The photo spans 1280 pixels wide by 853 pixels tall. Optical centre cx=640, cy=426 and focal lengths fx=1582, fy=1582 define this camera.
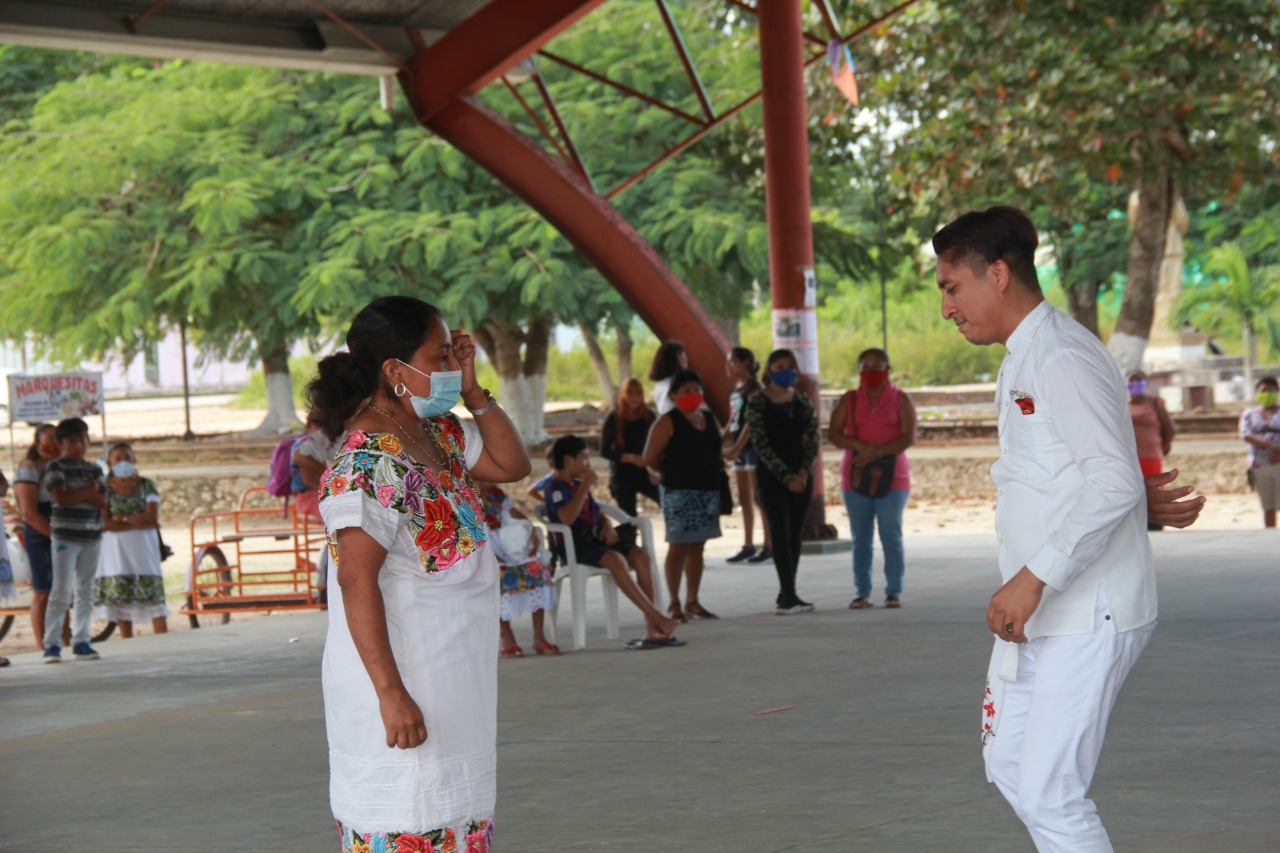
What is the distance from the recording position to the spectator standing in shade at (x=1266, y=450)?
13.7 metres

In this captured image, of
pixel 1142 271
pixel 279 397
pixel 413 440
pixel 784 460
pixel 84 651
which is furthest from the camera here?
pixel 279 397

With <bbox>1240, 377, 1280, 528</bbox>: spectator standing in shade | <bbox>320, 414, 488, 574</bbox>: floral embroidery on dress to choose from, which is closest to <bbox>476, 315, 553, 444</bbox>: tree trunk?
<bbox>1240, 377, 1280, 528</bbox>: spectator standing in shade

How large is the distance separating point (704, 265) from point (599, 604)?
454 inches

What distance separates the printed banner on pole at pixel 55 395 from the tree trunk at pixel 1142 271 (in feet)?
45.0

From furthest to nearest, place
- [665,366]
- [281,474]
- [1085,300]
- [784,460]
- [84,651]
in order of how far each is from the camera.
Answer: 1. [1085,300]
2. [281,474]
3. [665,366]
4. [84,651]
5. [784,460]

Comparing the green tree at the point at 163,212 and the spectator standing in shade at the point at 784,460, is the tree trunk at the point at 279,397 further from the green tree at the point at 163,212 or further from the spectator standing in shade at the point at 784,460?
the spectator standing in shade at the point at 784,460

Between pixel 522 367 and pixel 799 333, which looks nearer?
pixel 799 333

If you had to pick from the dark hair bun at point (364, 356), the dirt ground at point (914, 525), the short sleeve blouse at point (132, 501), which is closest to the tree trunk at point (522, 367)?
the dirt ground at point (914, 525)

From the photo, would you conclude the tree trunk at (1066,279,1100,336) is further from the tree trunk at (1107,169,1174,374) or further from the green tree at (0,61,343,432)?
the green tree at (0,61,343,432)

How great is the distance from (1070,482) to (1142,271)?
2013 centimetres

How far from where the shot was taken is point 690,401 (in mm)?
9477

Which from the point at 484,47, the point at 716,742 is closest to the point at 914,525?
the point at 484,47

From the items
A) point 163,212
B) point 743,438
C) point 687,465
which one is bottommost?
point 687,465

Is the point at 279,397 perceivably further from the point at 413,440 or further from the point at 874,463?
the point at 413,440
